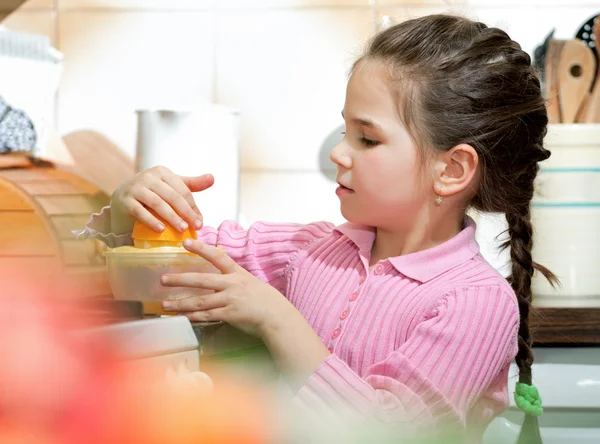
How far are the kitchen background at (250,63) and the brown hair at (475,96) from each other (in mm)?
700

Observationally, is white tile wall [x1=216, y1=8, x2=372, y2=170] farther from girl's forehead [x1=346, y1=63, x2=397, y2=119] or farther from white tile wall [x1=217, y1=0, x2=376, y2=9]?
girl's forehead [x1=346, y1=63, x2=397, y2=119]

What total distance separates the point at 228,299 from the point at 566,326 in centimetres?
66

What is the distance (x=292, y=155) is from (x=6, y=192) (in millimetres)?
592

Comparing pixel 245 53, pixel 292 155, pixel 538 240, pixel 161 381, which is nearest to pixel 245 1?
pixel 245 53

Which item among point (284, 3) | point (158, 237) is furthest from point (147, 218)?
point (284, 3)

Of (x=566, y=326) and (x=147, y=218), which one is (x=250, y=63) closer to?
(x=566, y=326)

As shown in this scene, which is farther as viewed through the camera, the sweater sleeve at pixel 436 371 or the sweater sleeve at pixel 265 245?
the sweater sleeve at pixel 265 245

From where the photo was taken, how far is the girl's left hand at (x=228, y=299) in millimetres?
741

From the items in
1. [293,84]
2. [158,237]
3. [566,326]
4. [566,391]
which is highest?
[293,84]

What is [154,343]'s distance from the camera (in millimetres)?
576

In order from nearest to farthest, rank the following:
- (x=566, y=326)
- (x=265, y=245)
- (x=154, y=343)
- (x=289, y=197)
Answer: (x=154, y=343), (x=265, y=245), (x=566, y=326), (x=289, y=197)

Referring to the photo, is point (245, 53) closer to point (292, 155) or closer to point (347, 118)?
point (292, 155)

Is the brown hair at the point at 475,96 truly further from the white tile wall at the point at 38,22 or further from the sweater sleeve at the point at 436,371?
the white tile wall at the point at 38,22

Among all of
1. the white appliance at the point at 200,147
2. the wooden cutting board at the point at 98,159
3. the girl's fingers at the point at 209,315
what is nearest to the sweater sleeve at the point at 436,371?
the girl's fingers at the point at 209,315
